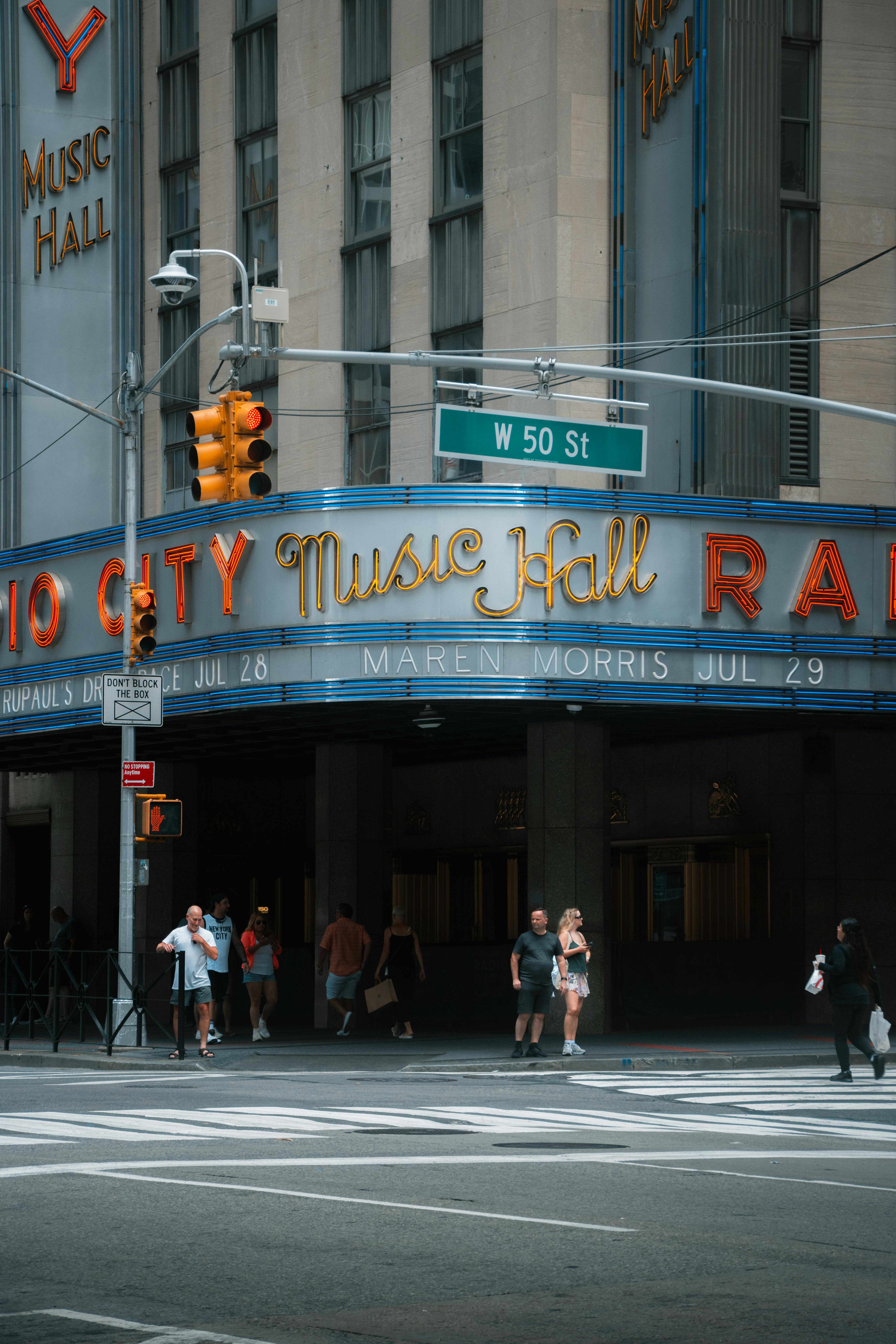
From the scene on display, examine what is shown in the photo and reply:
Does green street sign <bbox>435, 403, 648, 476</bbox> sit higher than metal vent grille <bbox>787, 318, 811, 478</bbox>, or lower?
lower

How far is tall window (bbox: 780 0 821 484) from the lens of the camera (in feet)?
94.0

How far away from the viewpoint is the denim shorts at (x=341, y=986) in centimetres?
2769

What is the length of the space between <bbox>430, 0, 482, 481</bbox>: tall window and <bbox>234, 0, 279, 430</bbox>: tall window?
3.90 m

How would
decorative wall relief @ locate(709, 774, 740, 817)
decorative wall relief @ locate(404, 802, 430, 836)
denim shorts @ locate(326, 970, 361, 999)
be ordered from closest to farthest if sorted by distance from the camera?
denim shorts @ locate(326, 970, 361, 999)
decorative wall relief @ locate(709, 774, 740, 817)
decorative wall relief @ locate(404, 802, 430, 836)

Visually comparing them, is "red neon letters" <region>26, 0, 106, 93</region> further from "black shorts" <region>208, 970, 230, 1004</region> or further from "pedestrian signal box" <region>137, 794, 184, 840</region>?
"black shorts" <region>208, 970, 230, 1004</region>

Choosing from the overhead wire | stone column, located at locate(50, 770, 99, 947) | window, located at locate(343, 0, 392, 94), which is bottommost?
stone column, located at locate(50, 770, 99, 947)

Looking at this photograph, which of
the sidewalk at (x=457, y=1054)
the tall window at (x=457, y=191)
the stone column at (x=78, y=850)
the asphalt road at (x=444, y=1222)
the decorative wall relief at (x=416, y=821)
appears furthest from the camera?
the decorative wall relief at (x=416, y=821)

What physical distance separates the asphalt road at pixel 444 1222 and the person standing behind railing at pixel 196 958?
5871 millimetres

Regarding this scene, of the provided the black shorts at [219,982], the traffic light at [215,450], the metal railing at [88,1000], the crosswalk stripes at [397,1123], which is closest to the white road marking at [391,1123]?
the crosswalk stripes at [397,1123]

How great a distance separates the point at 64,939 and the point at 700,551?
42.6 feet

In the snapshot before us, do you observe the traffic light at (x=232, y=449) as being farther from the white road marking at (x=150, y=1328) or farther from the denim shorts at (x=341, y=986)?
the denim shorts at (x=341, y=986)

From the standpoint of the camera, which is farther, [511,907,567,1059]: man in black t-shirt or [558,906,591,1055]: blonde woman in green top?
[558,906,591,1055]: blonde woman in green top

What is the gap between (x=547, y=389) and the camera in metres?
19.2

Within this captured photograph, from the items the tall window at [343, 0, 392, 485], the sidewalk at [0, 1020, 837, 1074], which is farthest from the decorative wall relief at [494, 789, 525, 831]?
the sidewalk at [0, 1020, 837, 1074]
